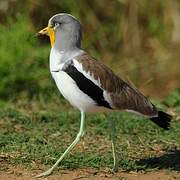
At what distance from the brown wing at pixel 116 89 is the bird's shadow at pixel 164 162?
21.2 inches

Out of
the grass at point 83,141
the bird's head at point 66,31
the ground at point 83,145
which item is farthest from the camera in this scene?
the grass at point 83,141

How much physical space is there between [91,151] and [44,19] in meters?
5.06

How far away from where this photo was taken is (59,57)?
16.6 ft

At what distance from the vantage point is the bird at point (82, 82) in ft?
16.4

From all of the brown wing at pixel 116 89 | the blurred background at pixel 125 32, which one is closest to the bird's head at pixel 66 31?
the brown wing at pixel 116 89

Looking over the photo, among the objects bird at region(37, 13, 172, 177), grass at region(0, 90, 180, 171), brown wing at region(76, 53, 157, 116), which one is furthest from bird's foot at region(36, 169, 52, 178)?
brown wing at region(76, 53, 157, 116)

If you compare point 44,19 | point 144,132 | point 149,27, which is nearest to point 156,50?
point 149,27

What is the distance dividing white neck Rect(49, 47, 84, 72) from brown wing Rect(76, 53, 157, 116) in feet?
0.20

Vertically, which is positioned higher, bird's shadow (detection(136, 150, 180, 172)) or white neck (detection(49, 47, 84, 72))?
white neck (detection(49, 47, 84, 72))

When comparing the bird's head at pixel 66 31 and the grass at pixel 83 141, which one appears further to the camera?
the grass at pixel 83 141

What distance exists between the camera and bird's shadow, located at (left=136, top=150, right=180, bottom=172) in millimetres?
5613

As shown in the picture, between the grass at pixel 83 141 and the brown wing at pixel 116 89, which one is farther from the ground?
the brown wing at pixel 116 89

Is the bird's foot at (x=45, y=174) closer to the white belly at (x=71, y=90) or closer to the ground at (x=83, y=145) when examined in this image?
the ground at (x=83, y=145)

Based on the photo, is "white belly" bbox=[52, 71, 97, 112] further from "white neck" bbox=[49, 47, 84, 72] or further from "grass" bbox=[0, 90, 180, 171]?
"grass" bbox=[0, 90, 180, 171]
